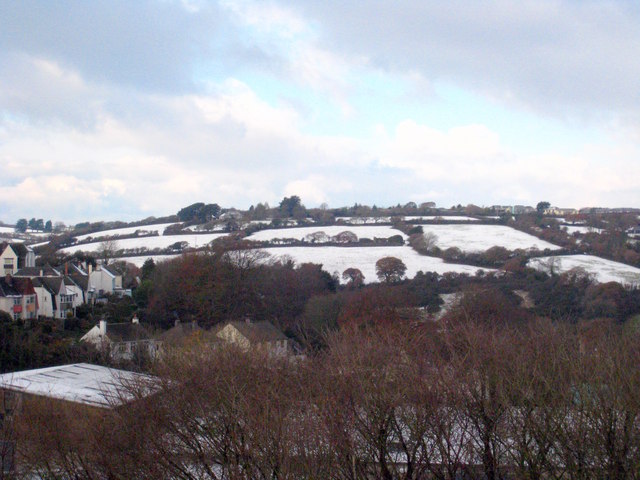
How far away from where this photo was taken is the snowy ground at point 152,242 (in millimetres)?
68125

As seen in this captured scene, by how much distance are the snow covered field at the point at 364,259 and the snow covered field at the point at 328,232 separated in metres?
6.25

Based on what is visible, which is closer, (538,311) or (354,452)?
(354,452)

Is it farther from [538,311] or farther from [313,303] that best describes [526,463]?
[313,303]

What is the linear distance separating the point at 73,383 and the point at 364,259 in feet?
134

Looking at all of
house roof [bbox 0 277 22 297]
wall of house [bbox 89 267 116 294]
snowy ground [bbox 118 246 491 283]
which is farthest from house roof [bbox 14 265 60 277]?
snowy ground [bbox 118 246 491 283]

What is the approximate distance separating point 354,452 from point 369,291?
28312 millimetres

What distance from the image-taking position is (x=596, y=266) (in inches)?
1847

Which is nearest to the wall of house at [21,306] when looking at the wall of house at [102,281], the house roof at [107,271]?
the wall of house at [102,281]

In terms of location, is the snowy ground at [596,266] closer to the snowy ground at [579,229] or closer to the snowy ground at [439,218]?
the snowy ground at [579,229]

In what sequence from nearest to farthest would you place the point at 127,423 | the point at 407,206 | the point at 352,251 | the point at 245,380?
the point at 127,423 < the point at 245,380 < the point at 352,251 < the point at 407,206

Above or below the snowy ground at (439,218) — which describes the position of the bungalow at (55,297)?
below

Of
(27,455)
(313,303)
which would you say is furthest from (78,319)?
(27,455)

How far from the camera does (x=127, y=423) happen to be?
10742 millimetres

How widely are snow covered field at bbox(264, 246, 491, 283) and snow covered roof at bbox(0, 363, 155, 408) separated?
31.4 meters
